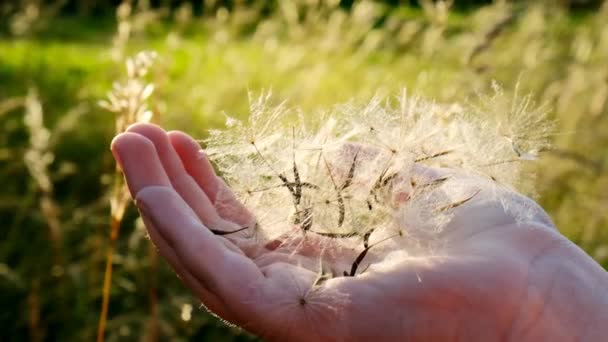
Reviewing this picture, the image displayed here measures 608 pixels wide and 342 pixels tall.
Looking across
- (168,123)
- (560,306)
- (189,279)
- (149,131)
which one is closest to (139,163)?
(149,131)

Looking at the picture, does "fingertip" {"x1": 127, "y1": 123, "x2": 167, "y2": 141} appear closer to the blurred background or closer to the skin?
the skin

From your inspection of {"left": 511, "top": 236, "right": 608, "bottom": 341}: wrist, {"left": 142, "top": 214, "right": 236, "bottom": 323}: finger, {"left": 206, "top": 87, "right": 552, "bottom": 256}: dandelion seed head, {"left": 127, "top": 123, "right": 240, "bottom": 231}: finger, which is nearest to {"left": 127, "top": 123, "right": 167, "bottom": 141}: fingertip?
{"left": 127, "top": 123, "right": 240, "bottom": 231}: finger

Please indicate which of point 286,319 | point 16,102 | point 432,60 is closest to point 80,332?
point 16,102

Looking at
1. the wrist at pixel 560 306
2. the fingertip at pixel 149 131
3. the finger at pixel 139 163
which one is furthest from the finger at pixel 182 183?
the wrist at pixel 560 306

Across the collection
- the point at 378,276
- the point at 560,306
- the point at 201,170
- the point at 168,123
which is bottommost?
the point at 168,123

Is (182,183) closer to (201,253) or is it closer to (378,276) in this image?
(201,253)

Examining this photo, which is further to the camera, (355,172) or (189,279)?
(355,172)
